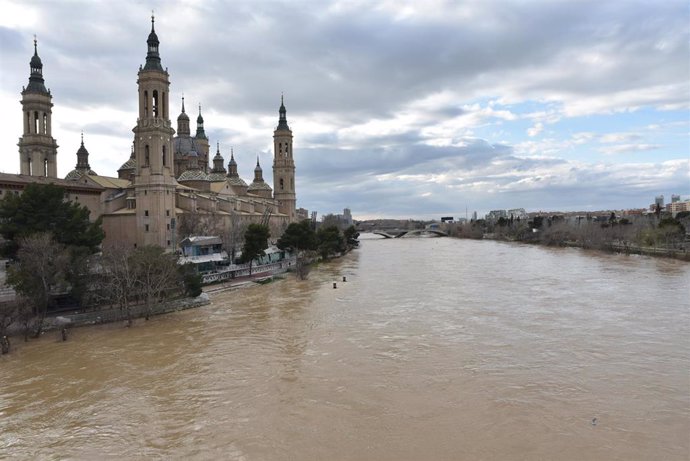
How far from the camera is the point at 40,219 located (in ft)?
62.9

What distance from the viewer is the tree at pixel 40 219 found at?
62.2 feet

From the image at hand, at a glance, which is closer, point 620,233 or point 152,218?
point 152,218

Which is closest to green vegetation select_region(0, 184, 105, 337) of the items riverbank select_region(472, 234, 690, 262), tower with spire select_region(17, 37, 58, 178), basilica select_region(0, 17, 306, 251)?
basilica select_region(0, 17, 306, 251)

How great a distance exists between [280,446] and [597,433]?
617 cm

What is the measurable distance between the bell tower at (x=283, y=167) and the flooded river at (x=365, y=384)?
39584 mm

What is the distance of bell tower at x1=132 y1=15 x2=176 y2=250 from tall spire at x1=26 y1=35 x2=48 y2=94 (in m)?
9.80

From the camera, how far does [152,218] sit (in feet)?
107

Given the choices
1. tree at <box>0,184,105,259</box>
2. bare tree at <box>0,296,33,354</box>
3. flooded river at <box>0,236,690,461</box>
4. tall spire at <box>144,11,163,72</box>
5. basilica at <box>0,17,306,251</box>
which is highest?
tall spire at <box>144,11,163,72</box>

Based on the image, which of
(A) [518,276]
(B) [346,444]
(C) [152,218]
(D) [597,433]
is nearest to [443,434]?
(B) [346,444]

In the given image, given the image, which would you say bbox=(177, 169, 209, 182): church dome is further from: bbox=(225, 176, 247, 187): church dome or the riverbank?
the riverbank

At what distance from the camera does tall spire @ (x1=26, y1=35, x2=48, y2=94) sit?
3566 centimetres

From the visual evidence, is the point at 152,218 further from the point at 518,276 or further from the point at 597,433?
the point at 597,433

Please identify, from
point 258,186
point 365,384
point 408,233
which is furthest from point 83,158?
point 408,233

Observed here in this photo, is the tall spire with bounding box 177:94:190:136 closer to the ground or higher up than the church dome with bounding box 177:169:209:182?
higher up
